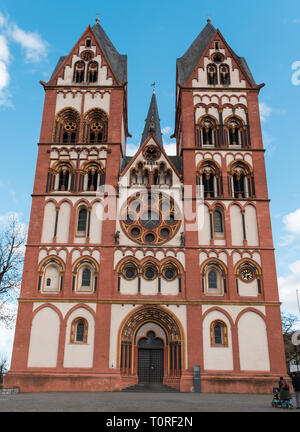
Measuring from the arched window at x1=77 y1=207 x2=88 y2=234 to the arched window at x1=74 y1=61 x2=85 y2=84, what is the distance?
41.3ft

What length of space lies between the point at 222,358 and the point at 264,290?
565 cm

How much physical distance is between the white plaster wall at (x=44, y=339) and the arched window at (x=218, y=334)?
10605 millimetres

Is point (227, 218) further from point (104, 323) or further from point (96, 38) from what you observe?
point (96, 38)

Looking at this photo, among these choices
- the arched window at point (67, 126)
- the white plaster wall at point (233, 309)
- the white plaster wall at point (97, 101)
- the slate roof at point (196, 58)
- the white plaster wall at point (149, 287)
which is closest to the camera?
the white plaster wall at point (233, 309)

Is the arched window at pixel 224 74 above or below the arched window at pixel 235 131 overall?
above

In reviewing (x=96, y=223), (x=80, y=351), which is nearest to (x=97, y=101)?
(x=96, y=223)

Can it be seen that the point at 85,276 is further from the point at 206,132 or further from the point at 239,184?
the point at 206,132

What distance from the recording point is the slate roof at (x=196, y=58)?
37.4 m

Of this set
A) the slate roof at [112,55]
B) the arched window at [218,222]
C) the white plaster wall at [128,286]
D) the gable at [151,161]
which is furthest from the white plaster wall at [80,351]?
the slate roof at [112,55]

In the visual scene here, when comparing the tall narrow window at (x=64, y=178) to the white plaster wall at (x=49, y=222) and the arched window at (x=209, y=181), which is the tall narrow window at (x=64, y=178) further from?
the arched window at (x=209, y=181)

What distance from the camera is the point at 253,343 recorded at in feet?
90.2

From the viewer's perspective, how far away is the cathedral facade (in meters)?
27.1

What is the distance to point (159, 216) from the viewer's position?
3125cm
